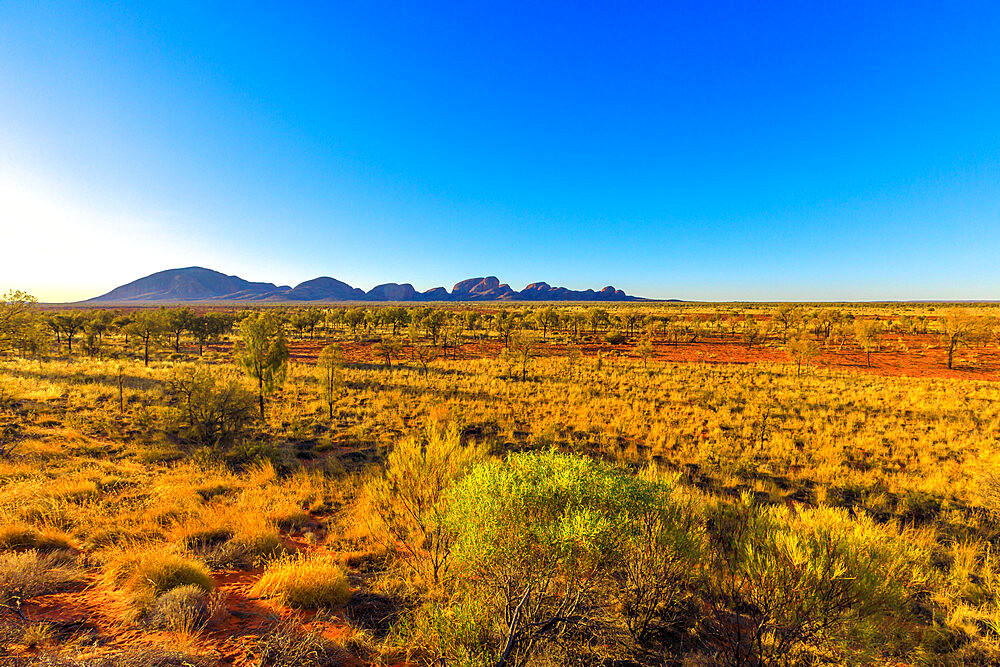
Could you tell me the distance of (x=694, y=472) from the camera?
971 cm

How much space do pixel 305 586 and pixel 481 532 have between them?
112 inches

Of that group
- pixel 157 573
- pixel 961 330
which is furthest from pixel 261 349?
pixel 961 330

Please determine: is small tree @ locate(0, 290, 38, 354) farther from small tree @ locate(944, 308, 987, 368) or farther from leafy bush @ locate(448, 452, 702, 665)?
small tree @ locate(944, 308, 987, 368)

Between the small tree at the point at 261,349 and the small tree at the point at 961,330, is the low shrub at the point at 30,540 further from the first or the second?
the small tree at the point at 961,330

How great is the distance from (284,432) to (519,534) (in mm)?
12135

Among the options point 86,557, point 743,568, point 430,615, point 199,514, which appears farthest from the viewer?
point 199,514

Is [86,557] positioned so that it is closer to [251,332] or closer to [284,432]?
[284,432]

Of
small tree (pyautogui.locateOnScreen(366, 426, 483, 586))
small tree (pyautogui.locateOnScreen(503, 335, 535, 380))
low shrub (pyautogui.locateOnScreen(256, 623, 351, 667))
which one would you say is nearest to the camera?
low shrub (pyautogui.locateOnScreen(256, 623, 351, 667))

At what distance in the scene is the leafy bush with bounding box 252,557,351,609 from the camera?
14.9 ft

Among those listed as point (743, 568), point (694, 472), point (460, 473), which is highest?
point (460, 473)

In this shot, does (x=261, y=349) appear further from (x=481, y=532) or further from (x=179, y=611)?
(x=481, y=532)

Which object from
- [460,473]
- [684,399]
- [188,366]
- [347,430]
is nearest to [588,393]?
[684,399]

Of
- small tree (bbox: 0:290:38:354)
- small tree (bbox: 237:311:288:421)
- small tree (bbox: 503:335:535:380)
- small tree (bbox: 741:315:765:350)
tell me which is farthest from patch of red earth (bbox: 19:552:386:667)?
small tree (bbox: 741:315:765:350)

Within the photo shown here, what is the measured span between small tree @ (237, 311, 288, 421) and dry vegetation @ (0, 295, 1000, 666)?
105mm
